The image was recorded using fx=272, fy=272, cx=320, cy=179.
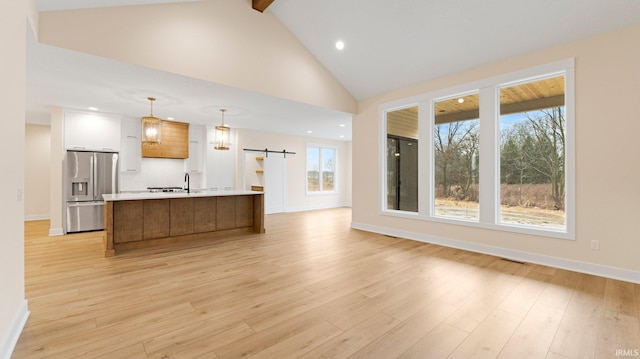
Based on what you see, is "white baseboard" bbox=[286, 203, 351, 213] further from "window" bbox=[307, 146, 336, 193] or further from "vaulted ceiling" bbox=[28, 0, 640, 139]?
"vaulted ceiling" bbox=[28, 0, 640, 139]

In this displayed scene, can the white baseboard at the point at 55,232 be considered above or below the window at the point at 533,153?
below

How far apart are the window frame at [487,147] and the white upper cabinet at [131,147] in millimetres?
5749

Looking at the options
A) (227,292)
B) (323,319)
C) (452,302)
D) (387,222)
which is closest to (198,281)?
(227,292)

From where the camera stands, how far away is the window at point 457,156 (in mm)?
4566

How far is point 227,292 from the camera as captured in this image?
2801 mm

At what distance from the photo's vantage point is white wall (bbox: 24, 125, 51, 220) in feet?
23.4

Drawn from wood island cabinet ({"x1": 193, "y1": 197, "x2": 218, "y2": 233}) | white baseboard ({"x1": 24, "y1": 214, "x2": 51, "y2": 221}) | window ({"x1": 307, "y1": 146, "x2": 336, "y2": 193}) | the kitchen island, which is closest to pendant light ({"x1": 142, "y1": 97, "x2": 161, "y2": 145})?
the kitchen island

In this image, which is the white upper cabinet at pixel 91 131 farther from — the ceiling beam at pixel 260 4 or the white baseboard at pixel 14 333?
the white baseboard at pixel 14 333

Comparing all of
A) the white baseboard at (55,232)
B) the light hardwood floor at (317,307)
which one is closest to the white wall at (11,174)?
the light hardwood floor at (317,307)

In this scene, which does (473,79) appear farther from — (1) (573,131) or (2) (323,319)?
(2) (323,319)

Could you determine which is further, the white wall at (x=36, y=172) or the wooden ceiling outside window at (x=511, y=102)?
the white wall at (x=36, y=172)

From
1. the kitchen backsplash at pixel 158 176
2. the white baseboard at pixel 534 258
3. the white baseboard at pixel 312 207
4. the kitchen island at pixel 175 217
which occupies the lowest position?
the white baseboard at pixel 534 258

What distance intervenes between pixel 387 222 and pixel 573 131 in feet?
10.7

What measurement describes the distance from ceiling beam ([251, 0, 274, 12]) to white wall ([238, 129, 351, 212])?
13.6 ft
